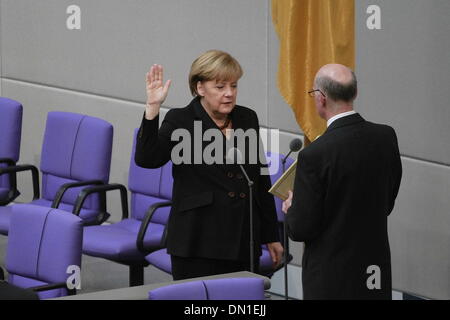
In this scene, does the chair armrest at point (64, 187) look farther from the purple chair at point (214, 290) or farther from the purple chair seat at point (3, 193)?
the purple chair at point (214, 290)

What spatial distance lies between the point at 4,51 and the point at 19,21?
282 millimetres

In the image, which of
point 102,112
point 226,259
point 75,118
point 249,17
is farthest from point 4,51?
point 226,259

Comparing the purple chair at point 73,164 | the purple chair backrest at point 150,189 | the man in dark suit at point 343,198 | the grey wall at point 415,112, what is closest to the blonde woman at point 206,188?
the man in dark suit at point 343,198

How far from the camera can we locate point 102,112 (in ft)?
22.2

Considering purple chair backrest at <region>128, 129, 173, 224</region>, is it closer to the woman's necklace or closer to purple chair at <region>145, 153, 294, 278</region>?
purple chair at <region>145, 153, 294, 278</region>

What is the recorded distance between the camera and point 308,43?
4.65 m

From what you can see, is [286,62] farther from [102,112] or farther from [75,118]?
[102,112]

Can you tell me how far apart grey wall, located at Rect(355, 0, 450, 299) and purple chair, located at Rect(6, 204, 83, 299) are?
183cm

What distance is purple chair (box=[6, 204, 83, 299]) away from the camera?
4.08 metres

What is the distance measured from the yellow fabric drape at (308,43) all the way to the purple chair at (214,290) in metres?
1.69

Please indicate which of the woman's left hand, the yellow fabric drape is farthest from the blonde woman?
the yellow fabric drape

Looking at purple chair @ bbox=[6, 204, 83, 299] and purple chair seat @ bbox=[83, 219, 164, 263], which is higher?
purple chair @ bbox=[6, 204, 83, 299]

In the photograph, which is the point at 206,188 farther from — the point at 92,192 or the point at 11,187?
the point at 11,187
